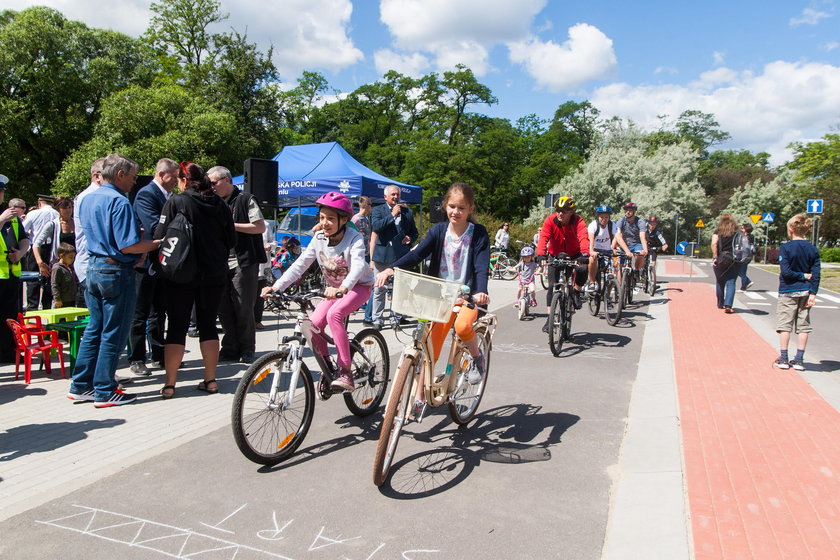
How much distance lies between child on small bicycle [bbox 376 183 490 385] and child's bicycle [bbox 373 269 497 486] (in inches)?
4.2

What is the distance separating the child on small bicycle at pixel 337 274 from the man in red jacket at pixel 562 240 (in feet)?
12.8

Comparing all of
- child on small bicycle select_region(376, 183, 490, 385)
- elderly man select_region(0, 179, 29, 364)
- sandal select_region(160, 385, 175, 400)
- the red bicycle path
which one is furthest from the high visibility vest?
the red bicycle path

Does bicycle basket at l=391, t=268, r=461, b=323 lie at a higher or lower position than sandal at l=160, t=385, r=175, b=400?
higher

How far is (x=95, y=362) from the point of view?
17.2 feet

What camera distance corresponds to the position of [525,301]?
1084 centimetres

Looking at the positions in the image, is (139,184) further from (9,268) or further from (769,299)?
(769,299)

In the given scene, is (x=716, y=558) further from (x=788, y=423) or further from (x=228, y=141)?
(x=228, y=141)

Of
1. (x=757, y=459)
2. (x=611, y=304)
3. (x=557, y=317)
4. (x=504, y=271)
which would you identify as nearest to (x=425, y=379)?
(x=757, y=459)

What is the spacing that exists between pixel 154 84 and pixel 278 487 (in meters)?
33.2

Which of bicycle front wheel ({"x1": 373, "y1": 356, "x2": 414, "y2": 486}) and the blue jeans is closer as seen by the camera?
bicycle front wheel ({"x1": 373, "y1": 356, "x2": 414, "y2": 486})

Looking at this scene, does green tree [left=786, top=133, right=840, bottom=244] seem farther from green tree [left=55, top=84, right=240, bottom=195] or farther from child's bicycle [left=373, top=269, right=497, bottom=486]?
child's bicycle [left=373, top=269, right=497, bottom=486]

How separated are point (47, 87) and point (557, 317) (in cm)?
2945

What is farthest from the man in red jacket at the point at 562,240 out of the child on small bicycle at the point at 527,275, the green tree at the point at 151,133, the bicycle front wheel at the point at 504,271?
the green tree at the point at 151,133

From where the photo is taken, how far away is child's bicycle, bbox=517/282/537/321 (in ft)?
35.3
